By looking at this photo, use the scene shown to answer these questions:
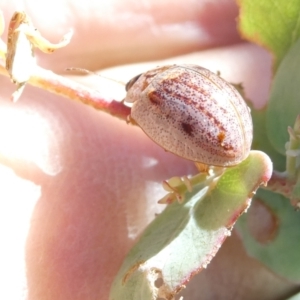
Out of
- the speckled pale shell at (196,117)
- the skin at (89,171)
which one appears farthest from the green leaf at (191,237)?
the skin at (89,171)

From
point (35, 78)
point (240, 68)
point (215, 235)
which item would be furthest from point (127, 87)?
point (240, 68)

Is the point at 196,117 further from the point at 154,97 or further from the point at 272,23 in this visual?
the point at 272,23

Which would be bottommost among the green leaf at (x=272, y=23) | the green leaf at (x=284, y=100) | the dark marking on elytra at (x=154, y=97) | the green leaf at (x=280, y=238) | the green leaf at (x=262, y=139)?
the green leaf at (x=280, y=238)

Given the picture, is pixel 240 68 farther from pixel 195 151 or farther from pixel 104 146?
pixel 195 151

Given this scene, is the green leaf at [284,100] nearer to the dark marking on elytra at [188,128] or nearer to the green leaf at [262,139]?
the green leaf at [262,139]

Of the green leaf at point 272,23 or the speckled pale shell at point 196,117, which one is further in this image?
the green leaf at point 272,23

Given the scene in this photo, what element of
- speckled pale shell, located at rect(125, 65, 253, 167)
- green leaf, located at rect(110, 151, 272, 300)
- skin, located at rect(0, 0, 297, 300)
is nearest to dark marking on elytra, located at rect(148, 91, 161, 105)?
speckled pale shell, located at rect(125, 65, 253, 167)

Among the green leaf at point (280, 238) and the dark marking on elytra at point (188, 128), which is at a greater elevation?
the dark marking on elytra at point (188, 128)
